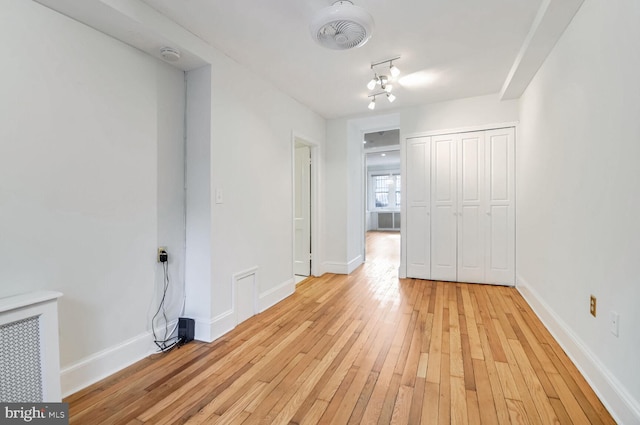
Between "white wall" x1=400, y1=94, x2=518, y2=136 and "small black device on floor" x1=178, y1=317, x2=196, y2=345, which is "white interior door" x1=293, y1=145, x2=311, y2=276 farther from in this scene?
"small black device on floor" x1=178, y1=317, x2=196, y2=345

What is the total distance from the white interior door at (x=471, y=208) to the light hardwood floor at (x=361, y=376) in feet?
3.45

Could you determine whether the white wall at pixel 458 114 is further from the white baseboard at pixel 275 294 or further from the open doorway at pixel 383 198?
the open doorway at pixel 383 198

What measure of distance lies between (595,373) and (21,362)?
10.2 ft

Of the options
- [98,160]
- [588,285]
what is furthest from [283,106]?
[588,285]

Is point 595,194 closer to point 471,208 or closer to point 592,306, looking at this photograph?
point 592,306

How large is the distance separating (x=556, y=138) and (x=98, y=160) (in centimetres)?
353

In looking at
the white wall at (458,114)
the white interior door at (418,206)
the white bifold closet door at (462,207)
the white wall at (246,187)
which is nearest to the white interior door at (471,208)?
the white bifold closet door at (462,207)

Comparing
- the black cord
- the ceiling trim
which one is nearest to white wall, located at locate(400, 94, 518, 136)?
the ceiling trim

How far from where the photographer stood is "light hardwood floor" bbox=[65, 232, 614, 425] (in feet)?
5.03

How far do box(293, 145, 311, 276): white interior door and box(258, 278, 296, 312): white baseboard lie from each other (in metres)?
0.88

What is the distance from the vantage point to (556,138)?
7.84ft

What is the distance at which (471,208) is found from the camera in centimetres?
397

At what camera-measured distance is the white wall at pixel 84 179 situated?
1.55 m

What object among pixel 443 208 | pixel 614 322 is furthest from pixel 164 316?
pixel 443 208
